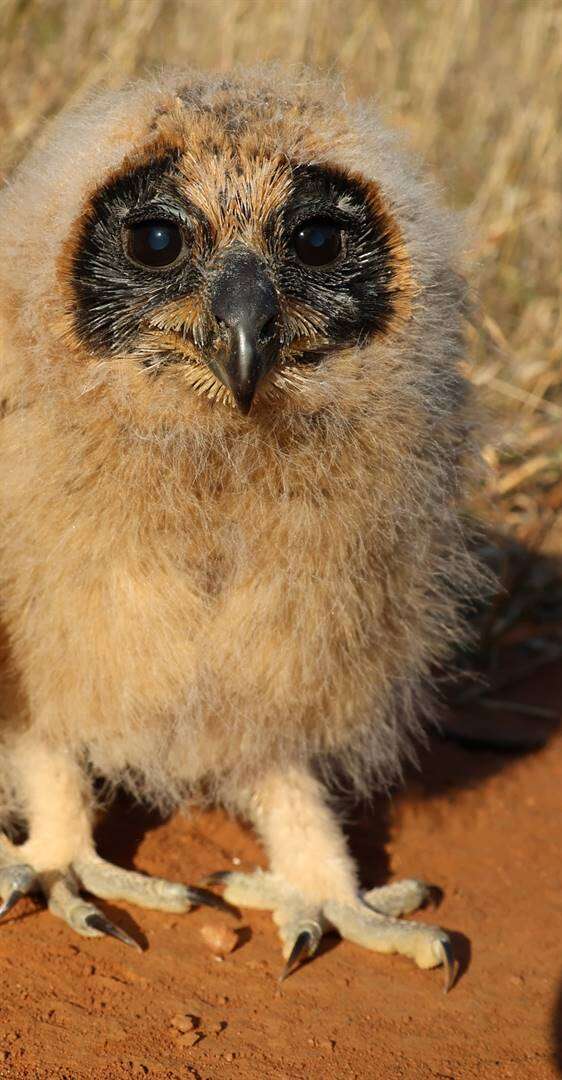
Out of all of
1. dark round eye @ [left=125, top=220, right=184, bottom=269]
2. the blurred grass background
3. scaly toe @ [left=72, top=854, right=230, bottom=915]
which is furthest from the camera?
the blurred grass background

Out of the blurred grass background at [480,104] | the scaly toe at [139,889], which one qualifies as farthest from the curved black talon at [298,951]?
the blurred grass background at [480,104]

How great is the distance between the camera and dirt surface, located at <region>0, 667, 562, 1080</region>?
2.78m

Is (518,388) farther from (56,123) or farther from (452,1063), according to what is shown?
(452,1063)

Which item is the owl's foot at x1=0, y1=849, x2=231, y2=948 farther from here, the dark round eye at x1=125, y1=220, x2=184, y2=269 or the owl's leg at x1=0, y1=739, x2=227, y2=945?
the dark round eye at x1=125, y1=220, x2=184, y2=269

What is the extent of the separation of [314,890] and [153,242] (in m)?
2.06

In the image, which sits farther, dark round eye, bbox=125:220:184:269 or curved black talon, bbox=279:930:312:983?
curved black talon, bbox=279:930:312:983

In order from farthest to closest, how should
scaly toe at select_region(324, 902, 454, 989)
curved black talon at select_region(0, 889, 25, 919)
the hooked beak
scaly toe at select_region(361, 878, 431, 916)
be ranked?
1. scaly toe at select_region(361, 878, 431, 916)
2. scaly toe at select_region(324, 902, 454, 989)
3. curved black talon at select_region(0, 889, 25, 919)
4. the hooked beak

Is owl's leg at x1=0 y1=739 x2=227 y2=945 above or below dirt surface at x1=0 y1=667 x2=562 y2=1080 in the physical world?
above

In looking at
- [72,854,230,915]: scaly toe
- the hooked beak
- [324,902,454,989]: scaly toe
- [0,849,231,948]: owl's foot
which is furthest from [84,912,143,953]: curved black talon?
the hooked beak

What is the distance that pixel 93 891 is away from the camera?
3.54 metres

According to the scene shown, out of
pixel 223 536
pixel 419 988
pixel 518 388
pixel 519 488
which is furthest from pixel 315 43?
pixel 419 988

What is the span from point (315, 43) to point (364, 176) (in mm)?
3527

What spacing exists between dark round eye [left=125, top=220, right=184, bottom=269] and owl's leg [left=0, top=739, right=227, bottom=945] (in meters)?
1.59

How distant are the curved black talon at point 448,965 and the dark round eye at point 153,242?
82.2 inches
